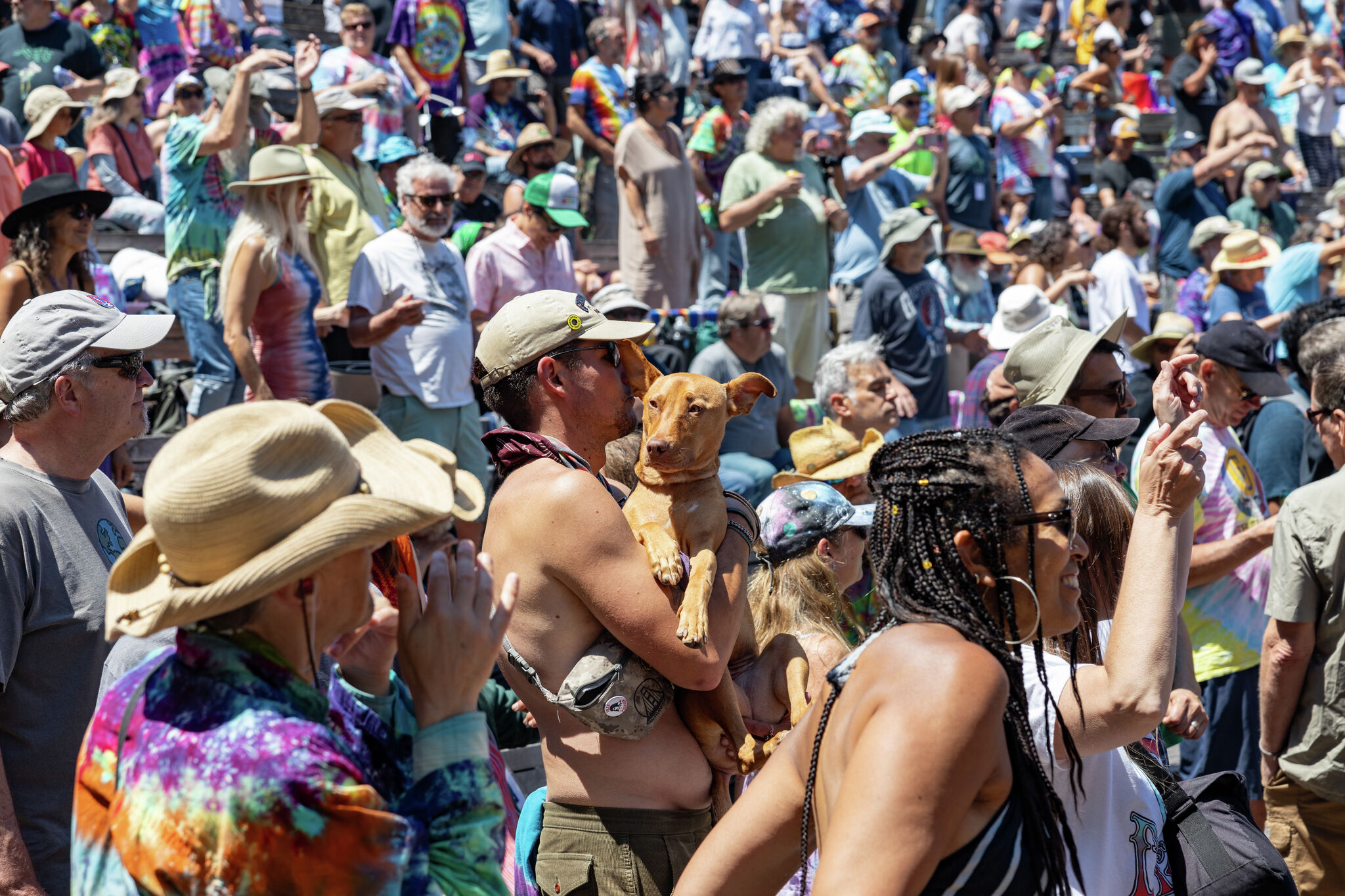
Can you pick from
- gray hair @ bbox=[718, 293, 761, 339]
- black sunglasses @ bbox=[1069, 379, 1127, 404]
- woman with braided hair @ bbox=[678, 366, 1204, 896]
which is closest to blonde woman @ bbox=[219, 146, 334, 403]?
gray hair @ bbox=[718, 293, 761, 339]

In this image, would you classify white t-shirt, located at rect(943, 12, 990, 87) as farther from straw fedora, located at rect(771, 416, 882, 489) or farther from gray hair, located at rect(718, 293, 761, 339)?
straw fedora, located at rect(771, 416, 882, 489)

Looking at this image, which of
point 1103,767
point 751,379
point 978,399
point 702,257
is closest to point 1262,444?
point 978,399

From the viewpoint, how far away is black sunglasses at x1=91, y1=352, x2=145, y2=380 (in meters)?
3.15

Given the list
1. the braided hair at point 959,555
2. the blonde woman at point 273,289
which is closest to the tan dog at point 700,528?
the braided hair at point 959,555

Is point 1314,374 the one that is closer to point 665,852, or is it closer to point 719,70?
point 665,852

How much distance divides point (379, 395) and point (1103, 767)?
5.57 meters

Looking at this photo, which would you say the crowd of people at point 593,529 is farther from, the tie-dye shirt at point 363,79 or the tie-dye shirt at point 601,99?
the tie-dye shirt at point 601,99

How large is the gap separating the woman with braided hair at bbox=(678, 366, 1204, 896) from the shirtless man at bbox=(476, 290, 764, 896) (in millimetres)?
703

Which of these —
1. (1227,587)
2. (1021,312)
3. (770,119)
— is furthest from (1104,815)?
(770,119)

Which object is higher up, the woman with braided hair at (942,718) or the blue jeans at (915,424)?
the woman with braided hair at (942,718)

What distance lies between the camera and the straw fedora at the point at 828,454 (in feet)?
16.2

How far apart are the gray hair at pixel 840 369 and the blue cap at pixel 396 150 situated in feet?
11.2

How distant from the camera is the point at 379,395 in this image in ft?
24.4

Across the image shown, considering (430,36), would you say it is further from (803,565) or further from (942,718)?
(942,718)
